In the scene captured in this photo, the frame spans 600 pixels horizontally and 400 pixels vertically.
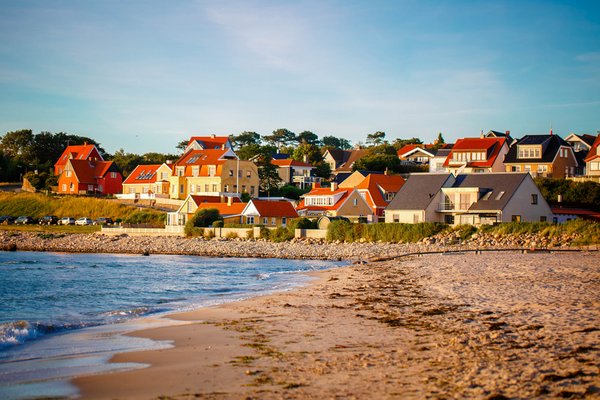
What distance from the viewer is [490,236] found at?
4366 centimetres

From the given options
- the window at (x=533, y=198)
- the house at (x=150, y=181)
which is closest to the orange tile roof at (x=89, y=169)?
the house at (x=150, y=181)

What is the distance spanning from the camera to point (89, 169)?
88.3 m

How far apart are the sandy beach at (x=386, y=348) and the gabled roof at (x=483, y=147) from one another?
54379mm

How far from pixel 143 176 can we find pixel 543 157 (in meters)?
49.6

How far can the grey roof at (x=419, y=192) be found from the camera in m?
53.0

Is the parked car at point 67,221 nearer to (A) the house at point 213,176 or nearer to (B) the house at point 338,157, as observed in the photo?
(A) the house at point 213,176

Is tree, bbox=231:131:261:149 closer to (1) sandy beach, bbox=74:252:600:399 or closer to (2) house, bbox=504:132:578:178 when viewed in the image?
(2) house, bbox=504:132:578:178

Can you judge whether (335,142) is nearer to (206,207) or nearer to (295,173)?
(295,173)

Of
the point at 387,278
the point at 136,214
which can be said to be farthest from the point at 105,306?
the point at 136,214

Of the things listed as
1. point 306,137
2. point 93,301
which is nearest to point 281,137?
point 306,137

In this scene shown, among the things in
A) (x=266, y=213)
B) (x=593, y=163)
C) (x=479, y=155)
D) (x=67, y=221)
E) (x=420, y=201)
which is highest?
(x=479, y=155)

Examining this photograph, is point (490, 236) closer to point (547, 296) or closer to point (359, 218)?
point (359, 218)

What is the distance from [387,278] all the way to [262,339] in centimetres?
1297

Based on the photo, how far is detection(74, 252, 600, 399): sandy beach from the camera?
871cm
